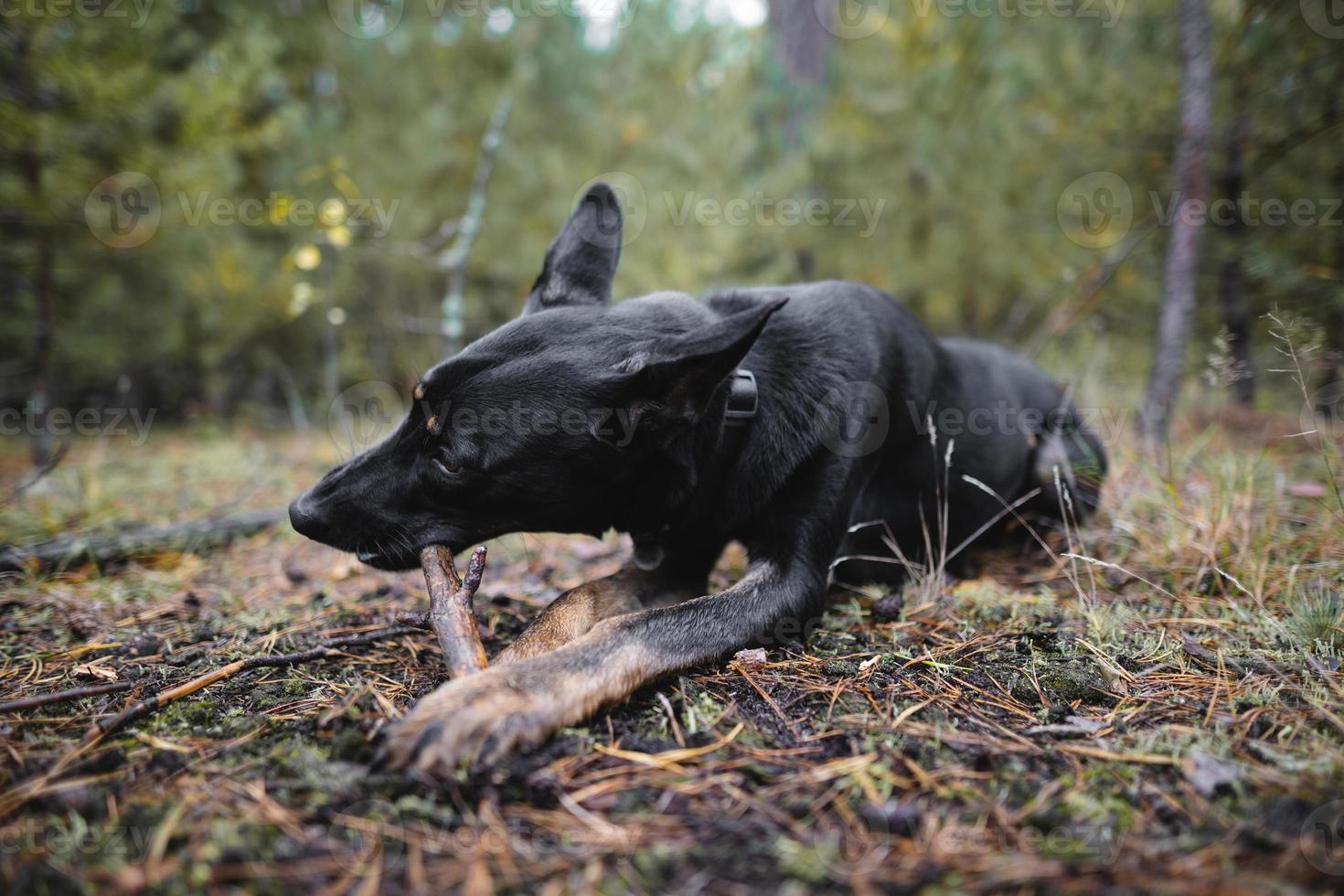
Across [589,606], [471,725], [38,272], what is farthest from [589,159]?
[471,725]

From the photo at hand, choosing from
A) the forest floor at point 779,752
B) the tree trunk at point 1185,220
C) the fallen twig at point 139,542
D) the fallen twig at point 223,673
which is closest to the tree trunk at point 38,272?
the fallen twig at point 139,542

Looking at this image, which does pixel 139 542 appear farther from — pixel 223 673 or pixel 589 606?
pixel 589 606

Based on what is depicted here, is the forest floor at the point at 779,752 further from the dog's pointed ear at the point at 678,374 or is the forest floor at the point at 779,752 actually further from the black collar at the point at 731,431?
the dog's pointed ear at the point at 678,374

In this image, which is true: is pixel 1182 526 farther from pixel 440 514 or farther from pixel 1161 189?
pixel 1161 189

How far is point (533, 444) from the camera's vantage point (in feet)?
6.86

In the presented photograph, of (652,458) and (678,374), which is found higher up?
(678,374)

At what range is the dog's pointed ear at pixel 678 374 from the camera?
1832 millimetres

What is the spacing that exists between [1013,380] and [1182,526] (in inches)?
39.7

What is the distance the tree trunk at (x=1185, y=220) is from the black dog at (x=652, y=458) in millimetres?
2618

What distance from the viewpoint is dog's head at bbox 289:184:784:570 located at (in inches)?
81.6

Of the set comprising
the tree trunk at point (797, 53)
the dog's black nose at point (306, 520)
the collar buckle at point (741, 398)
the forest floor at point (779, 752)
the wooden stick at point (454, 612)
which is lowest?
the forest floor at point (779, 752)

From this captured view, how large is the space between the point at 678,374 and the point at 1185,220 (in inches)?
168

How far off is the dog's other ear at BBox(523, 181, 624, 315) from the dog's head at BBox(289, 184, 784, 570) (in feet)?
1.22

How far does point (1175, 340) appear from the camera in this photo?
4637mm
